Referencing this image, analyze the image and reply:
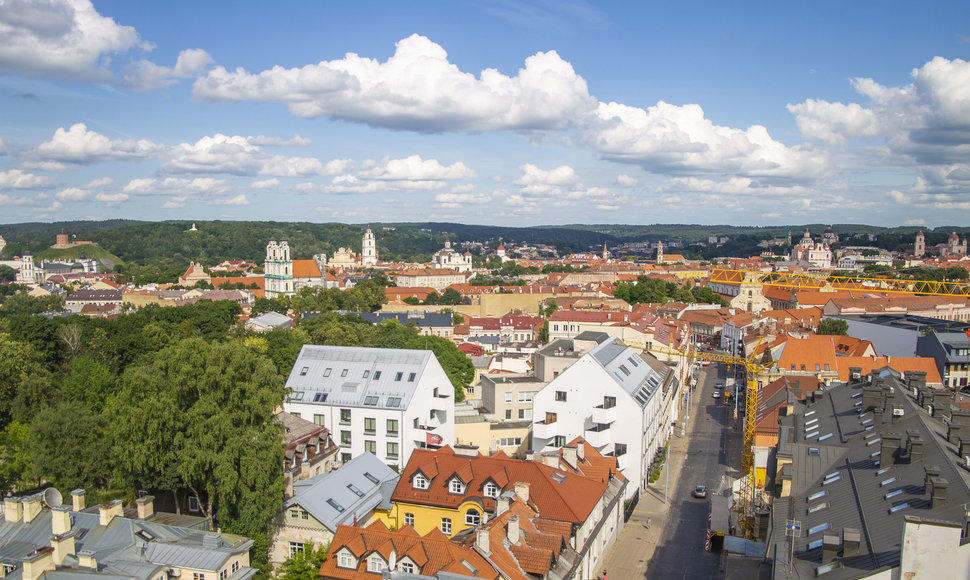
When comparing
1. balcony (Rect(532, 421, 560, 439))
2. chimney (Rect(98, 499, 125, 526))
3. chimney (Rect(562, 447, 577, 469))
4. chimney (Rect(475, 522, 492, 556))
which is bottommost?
balcony (Rect(532, 421, 560, 439))

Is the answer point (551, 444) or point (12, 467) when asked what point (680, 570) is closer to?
point (551, 444)

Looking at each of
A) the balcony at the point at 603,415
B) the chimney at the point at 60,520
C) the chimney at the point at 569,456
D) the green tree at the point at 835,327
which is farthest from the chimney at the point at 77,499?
the green tree at the point at 835,327

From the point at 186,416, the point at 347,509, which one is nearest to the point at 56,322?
the point at 186,416

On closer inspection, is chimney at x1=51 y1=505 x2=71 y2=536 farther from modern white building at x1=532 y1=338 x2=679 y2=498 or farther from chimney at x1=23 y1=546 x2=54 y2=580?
modern white building at x1=532 y1=338 x2=679 y2=498

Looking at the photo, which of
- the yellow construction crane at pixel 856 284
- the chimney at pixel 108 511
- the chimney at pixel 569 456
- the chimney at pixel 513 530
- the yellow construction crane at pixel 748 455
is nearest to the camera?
the chimney at pixel 108 511

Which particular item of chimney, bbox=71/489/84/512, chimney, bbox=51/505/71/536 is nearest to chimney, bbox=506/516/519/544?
chimney, bbox=51/505/71/536

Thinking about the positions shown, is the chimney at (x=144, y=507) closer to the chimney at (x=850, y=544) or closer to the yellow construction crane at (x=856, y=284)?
the chimney at (x=850, y=544)

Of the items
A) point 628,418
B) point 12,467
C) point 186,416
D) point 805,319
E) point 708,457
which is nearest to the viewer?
point 186,416
